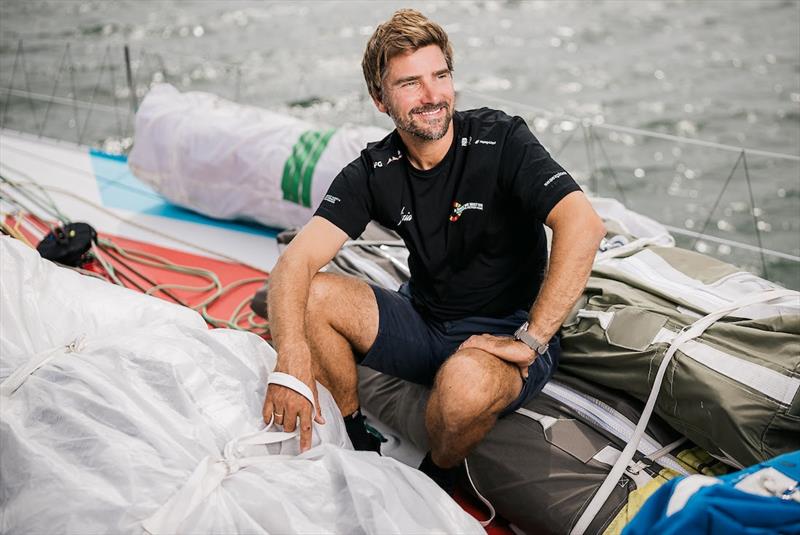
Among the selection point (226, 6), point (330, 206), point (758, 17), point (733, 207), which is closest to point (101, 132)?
point (226, 6)

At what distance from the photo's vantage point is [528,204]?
67.4 inches

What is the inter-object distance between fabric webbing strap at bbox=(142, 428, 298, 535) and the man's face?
74 cm

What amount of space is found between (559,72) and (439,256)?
28.1 feet

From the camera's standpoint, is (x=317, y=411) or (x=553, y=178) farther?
(x=553, y=178)

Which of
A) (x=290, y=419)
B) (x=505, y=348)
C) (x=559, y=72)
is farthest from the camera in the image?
(x=559, y=72)

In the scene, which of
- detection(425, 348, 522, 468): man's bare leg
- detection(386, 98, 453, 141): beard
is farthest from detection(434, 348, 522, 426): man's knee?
detection(386, 98, 453, 141): beard

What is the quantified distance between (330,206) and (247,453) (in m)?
0.63

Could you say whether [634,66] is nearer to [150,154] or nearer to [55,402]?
[150,154]

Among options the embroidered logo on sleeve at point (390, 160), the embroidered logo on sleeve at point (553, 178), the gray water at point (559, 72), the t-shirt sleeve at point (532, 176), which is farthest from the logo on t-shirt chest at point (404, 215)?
the gray water at point (559, 72)

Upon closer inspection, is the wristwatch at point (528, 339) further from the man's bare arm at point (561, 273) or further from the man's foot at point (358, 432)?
the man's foot at point (358, 432)

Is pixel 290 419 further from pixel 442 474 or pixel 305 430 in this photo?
pixel 442 474

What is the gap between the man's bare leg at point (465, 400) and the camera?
1.57m

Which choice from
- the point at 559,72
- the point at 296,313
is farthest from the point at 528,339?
the point at 559,72

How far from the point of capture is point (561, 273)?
163cm
